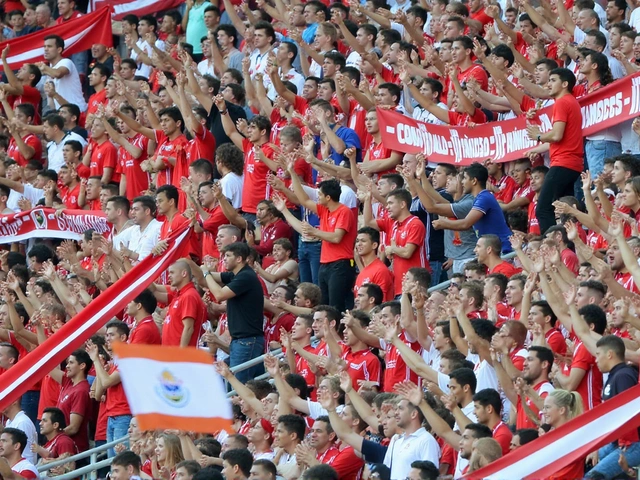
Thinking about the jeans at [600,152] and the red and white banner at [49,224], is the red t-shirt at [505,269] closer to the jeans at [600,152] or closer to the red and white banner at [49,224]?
the jeans at [600,152]

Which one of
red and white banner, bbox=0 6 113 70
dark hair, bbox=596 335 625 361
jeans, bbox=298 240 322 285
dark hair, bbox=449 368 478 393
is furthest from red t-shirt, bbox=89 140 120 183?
dark hair, bbox=596 335 625 361

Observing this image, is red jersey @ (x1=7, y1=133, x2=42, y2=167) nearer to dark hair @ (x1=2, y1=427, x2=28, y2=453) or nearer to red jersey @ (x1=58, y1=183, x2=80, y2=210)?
red jersey @ (x1=58, y1=183, x2=80, y2=210)

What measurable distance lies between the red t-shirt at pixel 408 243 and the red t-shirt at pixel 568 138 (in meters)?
1.48

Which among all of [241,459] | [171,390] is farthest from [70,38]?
[171,390]

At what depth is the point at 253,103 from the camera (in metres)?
16.7

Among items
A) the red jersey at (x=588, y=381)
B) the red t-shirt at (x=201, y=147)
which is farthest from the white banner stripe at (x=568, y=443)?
the red t-shirt at (x=201, y=147)

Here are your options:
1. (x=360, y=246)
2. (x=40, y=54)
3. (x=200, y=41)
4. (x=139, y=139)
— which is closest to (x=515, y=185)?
(x=360, y=246)

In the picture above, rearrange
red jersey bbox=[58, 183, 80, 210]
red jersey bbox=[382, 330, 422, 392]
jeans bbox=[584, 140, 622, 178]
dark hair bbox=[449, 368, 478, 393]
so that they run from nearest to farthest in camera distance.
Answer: dark hair bbox=[449, 368, 478, 393] → red jersey bbox=[382, 330, 422, 392] → jeans bbox=[584, 140, 622, 178] → red jersey bbox=[58, 183, 80, 210]

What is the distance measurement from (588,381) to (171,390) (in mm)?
3015

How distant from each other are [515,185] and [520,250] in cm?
277

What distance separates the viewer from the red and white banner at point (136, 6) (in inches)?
819

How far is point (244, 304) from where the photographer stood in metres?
12.8

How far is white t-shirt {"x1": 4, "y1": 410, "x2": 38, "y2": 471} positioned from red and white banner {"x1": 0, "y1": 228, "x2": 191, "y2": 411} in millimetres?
1260

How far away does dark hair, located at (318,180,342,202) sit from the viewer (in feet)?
44.4
